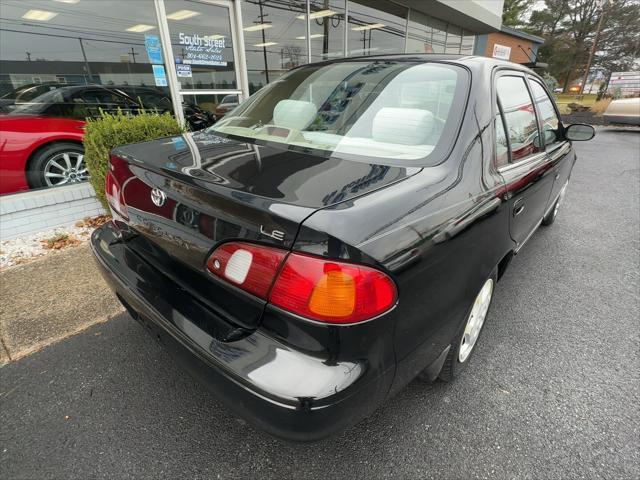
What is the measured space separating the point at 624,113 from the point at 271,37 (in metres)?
13.0

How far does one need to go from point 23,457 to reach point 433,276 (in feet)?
6.48

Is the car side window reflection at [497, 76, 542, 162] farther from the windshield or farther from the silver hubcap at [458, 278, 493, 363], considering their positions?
the windshield

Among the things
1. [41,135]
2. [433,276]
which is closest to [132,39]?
[41,135]

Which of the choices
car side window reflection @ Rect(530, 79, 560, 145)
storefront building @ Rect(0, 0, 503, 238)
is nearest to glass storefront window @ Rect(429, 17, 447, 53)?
storefront building @ Rect(0, 0, 503, 238)

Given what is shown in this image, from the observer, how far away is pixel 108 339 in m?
2.38

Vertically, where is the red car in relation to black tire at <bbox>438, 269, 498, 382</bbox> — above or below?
above

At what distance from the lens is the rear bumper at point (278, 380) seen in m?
1.11

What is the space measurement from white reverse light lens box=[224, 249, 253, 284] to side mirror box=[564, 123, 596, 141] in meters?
3.23

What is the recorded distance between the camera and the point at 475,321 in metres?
2.08

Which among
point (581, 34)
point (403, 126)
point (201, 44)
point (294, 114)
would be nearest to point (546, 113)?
point (403, 126)

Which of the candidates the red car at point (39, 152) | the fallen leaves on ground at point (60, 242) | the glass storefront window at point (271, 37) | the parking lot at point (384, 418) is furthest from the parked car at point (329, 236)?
the glass storefront window at point (271, 37)

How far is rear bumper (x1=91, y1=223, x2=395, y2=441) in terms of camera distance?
3.63 ft

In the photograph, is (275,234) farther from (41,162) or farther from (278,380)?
(41,162)

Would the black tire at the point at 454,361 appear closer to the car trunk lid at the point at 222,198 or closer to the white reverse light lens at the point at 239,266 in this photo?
the car trunk lid at the point at 222,198
